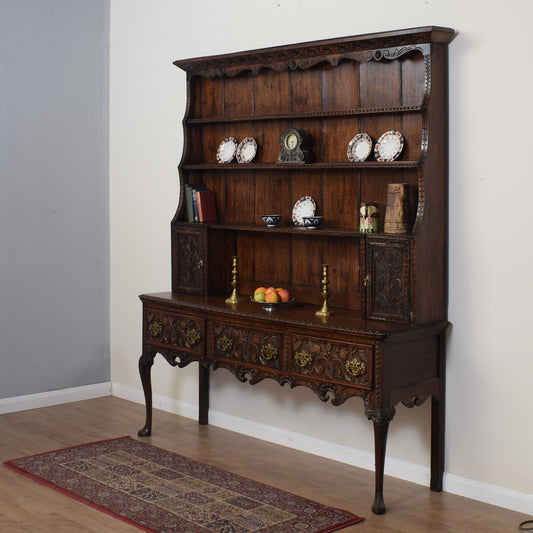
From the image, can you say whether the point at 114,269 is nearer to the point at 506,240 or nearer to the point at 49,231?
the point at 49,231

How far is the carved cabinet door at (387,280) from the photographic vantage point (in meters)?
3.65

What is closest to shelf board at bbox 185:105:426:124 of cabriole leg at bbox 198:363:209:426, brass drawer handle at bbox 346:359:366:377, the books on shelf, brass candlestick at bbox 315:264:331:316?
the books on shelf

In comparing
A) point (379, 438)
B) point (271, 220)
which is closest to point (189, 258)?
point (271, 220)

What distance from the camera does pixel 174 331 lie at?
4543mm

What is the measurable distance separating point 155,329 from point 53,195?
1.40 m

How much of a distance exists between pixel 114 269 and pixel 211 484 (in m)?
2.26

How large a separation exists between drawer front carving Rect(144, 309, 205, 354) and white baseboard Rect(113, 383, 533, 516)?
0.66 m

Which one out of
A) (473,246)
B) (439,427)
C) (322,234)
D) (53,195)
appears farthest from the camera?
(53,195)

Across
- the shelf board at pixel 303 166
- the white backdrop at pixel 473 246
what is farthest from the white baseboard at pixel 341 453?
the shelf board at pixel 303 166

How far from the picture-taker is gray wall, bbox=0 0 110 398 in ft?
17.2

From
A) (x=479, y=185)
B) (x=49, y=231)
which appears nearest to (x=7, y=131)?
(x=49, y=231)

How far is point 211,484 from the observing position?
12.8ft

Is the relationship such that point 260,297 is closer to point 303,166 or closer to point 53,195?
point 303,166

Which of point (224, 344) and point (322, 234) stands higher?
point (322, 234)
